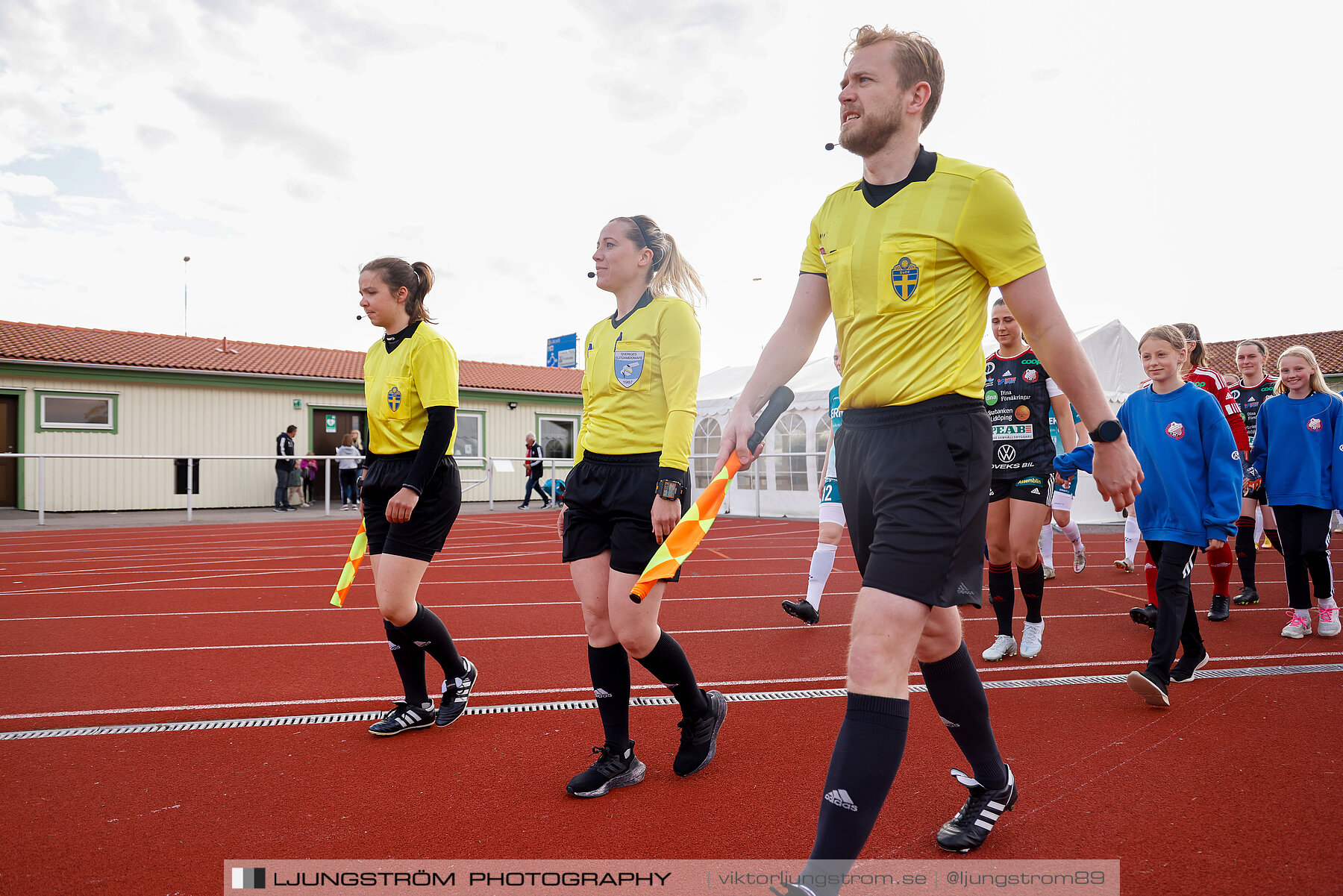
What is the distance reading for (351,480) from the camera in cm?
1875

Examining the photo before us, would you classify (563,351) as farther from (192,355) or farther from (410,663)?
(410,663)

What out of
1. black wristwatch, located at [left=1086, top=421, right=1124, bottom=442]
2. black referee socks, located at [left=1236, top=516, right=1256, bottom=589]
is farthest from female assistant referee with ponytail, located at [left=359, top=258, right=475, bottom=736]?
black referee socks, located at [left=1236, top=516, right=1256, bottom=589]

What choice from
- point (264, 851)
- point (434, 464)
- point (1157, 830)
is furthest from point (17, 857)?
point (1157, 830)

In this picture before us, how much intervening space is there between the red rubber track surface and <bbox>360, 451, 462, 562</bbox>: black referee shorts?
0.75 metres

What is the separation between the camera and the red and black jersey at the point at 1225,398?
17.7 ft

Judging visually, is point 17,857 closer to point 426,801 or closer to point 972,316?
point 426,801

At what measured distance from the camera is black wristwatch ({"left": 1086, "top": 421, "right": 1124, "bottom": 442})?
6.31ft

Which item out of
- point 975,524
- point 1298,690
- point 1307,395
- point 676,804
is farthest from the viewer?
point 1307,395

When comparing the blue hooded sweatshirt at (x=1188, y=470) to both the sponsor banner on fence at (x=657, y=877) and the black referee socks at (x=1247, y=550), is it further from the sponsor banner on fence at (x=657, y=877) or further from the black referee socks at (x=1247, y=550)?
the black referee socks at (x=1247, y=550)

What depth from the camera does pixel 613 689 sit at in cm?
286

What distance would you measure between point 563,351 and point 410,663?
37.2 meters

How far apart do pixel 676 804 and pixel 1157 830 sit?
1366mm

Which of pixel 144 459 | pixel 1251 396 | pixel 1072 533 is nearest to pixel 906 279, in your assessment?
pixel 1251 396

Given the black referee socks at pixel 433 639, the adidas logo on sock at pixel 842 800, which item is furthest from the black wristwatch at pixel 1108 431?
the black referee socks at pixel 433 639
